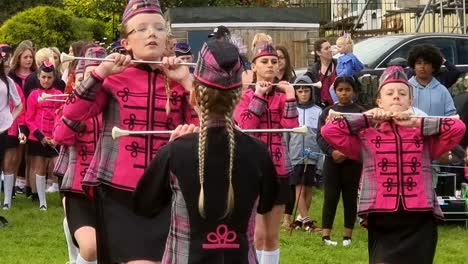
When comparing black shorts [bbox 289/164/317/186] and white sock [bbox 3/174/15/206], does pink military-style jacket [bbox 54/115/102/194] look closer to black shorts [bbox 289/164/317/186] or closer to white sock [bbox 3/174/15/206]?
black shorts [bbox 289/164/317/186]

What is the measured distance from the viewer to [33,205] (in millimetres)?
15336

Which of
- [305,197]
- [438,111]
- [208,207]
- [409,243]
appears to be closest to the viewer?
[208,207]

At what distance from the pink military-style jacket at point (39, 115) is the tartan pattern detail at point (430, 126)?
758 cm

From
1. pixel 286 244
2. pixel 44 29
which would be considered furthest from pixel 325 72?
pixel 44 29

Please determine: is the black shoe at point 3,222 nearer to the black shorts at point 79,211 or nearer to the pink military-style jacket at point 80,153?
the pink military-style jacket at point 80,153

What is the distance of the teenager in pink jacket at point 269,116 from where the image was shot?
8812 millimetres

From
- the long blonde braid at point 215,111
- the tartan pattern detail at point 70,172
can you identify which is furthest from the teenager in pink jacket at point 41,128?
the long blonde braid at point 215,111

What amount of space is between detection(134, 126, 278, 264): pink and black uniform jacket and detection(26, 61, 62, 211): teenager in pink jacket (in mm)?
8978

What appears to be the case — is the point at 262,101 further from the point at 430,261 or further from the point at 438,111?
the point at 438,111

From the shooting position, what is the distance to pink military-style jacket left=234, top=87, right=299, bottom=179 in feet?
28.9

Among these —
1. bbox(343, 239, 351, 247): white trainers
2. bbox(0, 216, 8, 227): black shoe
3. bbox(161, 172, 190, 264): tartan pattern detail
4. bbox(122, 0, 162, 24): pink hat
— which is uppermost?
bbox(122, 0, 162, 24): pink hat

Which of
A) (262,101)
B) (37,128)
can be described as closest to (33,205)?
(37,128)

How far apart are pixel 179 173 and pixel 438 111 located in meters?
7.25

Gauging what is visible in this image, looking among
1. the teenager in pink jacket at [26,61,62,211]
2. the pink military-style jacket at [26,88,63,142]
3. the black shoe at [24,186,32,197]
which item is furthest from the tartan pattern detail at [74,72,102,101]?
the black shoe at [24,186,32,197]
